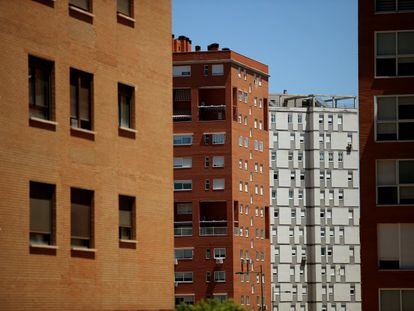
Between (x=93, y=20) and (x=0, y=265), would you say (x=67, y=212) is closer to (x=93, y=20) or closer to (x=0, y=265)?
(x=0, y=265)

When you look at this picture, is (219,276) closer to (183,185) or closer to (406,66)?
(183,185)

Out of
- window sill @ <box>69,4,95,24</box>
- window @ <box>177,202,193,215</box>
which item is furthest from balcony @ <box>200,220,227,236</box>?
window sill @ <box>69,4,95,24</box>

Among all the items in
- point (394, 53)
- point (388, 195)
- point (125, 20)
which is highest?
point (394, 53)

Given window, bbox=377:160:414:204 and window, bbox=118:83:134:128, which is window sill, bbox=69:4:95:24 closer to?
window, bbox=118:83:134:128

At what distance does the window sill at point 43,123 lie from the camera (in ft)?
109

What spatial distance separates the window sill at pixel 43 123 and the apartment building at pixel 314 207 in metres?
136

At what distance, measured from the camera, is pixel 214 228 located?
440ft

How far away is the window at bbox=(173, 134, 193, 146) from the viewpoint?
135 metres

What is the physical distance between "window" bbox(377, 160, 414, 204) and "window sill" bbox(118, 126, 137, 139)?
59.9 feet

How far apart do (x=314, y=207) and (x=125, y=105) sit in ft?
441

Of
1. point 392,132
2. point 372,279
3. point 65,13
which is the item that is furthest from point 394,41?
point 65,13

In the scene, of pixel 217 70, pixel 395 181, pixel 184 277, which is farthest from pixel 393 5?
pixel 184 277

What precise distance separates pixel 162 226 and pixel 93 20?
7.53 meters

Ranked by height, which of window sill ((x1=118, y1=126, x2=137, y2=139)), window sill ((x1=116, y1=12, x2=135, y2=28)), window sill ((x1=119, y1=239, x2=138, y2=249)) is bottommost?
window sill ((x1=119, y1=239, x2=138, y2=249))
